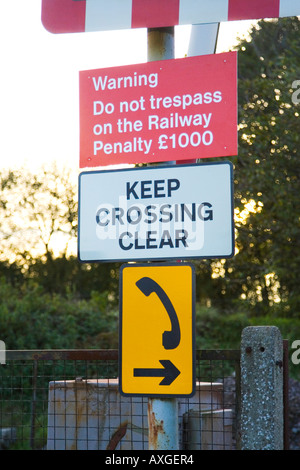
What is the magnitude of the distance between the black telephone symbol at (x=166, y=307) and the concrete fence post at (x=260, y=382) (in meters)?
1.23

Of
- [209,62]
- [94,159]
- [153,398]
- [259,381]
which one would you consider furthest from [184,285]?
[259,381]

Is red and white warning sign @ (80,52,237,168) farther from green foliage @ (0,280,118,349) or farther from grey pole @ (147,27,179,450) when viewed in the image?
green foliage @ (0,280,118,349)

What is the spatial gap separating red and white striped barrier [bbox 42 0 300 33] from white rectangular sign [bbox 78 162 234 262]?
757 millimetres

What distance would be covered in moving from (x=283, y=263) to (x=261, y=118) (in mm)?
2921

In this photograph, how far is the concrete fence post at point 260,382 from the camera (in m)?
3.96

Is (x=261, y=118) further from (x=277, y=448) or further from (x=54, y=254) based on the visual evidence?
(x=54, y=254)

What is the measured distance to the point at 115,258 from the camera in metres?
3.00

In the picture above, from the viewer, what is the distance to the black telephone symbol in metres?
2.87

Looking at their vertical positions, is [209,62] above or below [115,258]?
above
